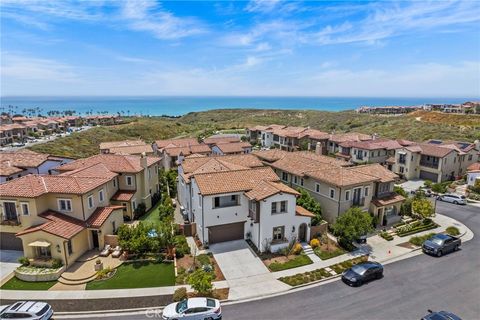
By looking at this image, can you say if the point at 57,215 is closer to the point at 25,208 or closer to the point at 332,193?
the point at 25,208

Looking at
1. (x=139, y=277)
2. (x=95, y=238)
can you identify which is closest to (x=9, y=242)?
(x=95, y=238)

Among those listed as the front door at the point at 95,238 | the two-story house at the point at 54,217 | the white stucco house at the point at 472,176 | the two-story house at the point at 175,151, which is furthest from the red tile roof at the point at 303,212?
the white stucco house at the point at 472,176

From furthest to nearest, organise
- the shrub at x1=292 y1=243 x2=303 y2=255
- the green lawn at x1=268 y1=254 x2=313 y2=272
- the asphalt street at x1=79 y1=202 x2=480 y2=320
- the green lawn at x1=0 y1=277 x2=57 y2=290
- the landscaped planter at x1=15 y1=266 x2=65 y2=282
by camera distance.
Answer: the shrub at x1=292 y1=243 x2=303 y2=255
the green lawn at x1=268 y1=254 x2=313 y2=272
the landscaped planter at x1=15 y1=266 x2=65 y2=282
the green lawn at x1=0 y1=277 x2=57 y2=290
the asphalt street at x1=79 y1=202 x2=480 y2=320

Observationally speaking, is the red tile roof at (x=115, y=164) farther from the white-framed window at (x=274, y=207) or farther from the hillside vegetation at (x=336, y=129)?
the hillside vegetation at (x=336, y=129)

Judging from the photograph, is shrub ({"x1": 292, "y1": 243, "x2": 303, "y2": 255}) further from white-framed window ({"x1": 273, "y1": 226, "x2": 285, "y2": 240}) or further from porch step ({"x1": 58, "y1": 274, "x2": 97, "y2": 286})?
porch step ({"x1": 58, "y1": 274, "x2": 97, "y2": 286})

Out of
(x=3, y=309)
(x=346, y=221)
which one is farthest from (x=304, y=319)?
(x=3, y=309)

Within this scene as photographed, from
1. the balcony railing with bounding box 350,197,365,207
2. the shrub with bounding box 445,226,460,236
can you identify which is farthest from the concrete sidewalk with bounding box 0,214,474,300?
the shrub with bounding box 445,226,460,236

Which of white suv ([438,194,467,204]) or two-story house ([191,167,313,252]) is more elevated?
two-story house ([191,167,313,252])
